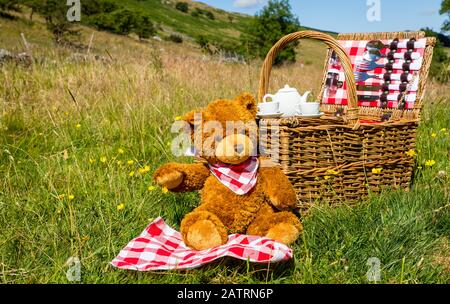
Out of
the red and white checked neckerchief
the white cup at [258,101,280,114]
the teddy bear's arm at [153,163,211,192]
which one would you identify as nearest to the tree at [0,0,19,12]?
the white cup at [258,101,280,114]

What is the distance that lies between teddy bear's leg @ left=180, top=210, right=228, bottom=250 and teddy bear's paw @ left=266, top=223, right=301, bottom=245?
0.25 meters

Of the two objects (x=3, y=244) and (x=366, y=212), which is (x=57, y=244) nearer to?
(x=3, y=244)

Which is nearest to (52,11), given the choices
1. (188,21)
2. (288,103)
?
(288,103)

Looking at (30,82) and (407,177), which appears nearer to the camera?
(407,177)

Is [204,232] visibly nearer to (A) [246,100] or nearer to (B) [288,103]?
(A) [246,100]

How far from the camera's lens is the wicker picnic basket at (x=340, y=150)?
2600 mm

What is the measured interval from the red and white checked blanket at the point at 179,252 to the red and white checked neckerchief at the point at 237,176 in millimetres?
252

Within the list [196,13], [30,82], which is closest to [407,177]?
[30,82]

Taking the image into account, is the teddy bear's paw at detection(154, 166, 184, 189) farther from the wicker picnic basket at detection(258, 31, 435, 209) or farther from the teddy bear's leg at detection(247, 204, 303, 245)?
the wicker picnic basket at detection(258, 31, 435, 209)

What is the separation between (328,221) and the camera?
2.33 m

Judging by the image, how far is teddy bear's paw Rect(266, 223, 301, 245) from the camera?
7.16ft

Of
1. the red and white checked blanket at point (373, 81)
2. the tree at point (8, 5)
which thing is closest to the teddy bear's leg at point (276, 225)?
the red and white checked blanket at point (373, 81)

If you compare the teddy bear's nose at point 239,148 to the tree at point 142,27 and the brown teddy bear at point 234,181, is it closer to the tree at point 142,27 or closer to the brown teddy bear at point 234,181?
the brown teddy bear at point 234,181
